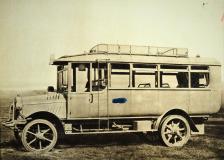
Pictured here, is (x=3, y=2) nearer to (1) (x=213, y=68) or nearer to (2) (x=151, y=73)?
(2) (x=151, y=73)

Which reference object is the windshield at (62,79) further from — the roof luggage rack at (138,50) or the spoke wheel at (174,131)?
the spoke wheel at (174,131)

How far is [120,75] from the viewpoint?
9398 mm

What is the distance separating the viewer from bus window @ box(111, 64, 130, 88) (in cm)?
928

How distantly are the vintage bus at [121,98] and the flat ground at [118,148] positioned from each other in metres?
0.40

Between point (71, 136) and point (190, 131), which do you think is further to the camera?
→ point (71, 136)

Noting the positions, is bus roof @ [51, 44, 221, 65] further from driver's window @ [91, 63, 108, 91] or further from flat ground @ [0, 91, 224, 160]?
flat ground @ [0, 91, 224, 160]

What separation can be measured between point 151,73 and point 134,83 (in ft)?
2.16

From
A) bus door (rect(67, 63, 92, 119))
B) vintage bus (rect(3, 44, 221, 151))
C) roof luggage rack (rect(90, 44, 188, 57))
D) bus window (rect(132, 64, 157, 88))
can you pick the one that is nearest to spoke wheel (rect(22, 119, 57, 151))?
vintage bus (rect(3, 44, 221, 151))

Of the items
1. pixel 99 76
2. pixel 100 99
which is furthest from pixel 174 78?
pixel 100 99

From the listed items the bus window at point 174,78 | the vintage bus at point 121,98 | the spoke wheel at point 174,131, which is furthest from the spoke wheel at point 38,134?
the bus window at point 174,78

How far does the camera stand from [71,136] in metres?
10.8

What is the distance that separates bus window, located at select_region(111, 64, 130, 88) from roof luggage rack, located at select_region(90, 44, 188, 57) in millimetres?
393

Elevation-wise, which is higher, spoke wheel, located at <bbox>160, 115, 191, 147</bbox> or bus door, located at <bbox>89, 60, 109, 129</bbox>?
bus door, located at <bbox>89, 60, 109, 129</bbox>

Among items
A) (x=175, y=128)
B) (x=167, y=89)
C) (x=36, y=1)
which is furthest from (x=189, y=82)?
(x=36, y=1)
